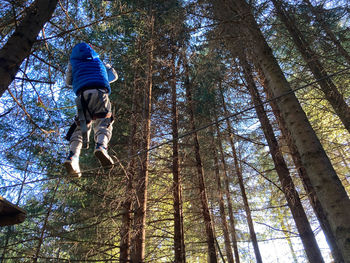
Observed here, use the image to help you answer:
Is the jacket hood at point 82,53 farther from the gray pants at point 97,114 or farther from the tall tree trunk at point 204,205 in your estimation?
the tall tree trunk at point 204,205

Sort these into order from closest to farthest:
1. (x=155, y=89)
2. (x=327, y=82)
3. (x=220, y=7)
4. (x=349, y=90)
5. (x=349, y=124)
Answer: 1. (x=220, y=7)
2. (x=349, y=124)
3. (x=327, y=82)
4. (x=349, y=90)
5. (x=155, y=89)

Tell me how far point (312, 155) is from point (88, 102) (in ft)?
8.71

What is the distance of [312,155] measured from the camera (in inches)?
103

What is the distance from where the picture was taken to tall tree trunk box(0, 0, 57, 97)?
7.57ft

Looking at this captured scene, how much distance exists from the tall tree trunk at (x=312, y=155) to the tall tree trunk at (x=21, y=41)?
257cm

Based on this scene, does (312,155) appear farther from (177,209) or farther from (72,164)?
(177,209)

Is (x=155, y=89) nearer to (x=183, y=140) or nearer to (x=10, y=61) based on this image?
(x=183, y=140)

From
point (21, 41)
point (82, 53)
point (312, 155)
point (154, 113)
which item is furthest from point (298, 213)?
point (21, 41)

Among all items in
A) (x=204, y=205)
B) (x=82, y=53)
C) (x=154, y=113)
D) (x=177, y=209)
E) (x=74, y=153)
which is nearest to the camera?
(x=74, y=153)

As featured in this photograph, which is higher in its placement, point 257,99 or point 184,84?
point 184,84

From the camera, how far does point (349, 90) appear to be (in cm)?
667

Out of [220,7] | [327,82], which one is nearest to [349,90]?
[327,82]

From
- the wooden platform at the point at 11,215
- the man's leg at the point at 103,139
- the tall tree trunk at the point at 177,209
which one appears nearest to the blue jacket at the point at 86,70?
the man's leg at the point at 103,139

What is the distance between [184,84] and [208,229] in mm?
4613
